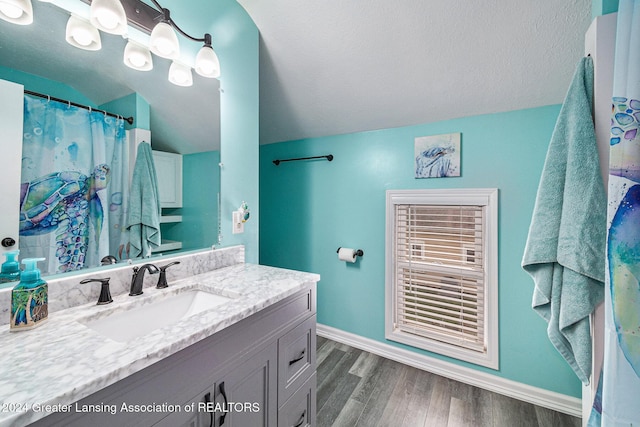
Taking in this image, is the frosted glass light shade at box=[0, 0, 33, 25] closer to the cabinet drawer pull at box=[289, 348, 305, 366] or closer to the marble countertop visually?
the marble countertop

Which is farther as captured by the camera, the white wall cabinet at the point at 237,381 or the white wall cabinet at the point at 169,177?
the white wall cabinet at the point at 169,177

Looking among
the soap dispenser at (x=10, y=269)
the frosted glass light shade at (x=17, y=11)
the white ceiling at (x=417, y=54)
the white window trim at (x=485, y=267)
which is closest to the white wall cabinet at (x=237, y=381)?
the soap dispenser at (x=10, y=269)

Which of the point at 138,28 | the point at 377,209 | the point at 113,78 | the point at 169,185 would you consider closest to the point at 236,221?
the point at 169,185

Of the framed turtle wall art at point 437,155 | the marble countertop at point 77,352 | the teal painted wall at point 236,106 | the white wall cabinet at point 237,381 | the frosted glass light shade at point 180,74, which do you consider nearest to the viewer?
the marble countertop at point 77,352

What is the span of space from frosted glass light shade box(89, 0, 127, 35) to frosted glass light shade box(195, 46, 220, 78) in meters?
0.32

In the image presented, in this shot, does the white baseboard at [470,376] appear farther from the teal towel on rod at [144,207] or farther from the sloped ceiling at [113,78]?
the sloped ceiling at [113,78]

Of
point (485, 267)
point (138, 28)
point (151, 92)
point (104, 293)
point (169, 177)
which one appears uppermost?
point (138, 28)

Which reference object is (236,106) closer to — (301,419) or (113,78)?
(113,78)

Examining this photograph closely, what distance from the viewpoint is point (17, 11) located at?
2.73 feet

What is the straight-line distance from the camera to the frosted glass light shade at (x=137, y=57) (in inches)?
43.1

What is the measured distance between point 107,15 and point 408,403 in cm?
248

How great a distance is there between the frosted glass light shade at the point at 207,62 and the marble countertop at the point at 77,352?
1.09 metres

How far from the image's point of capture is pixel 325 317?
2.47 m

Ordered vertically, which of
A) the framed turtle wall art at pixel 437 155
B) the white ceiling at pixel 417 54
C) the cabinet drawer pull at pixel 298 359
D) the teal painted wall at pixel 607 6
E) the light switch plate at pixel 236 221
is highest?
the white ceiling at pixel 417 54
